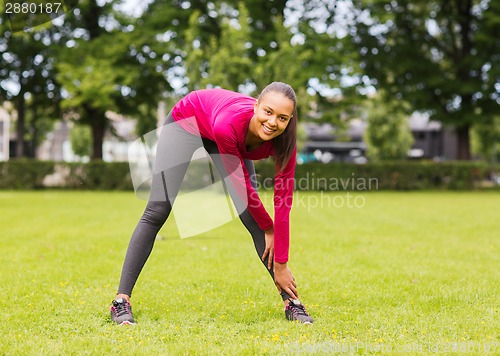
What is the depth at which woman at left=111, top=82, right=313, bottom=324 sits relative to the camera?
11.6 feet

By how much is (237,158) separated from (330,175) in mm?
19293

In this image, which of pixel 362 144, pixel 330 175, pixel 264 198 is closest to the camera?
pixel 264 198

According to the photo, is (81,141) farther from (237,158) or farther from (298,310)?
(237,158)

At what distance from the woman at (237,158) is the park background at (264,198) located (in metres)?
0.42

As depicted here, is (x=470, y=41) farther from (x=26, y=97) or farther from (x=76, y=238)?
(x=76, y=238)

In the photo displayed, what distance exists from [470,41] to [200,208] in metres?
23.5

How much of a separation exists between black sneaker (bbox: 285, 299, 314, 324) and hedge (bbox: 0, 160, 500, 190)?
18.3 m

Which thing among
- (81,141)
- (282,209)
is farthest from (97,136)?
(81,141)

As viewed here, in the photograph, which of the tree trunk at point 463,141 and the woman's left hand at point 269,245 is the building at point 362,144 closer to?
the tree trunk at point 463,141

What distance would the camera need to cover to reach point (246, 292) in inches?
193

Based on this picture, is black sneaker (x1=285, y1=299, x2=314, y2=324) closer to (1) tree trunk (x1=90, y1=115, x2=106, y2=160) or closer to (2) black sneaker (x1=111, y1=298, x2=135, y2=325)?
(2) black sneaker (x1=111, y1=298, x2=135, y2=325)

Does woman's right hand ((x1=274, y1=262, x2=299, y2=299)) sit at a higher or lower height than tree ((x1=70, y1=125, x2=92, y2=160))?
lower

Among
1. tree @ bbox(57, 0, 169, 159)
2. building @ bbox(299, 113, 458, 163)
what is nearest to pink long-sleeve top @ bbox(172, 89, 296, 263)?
tree @ bbox(57, 0, 169, 159)

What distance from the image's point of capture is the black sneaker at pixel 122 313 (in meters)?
3.80
